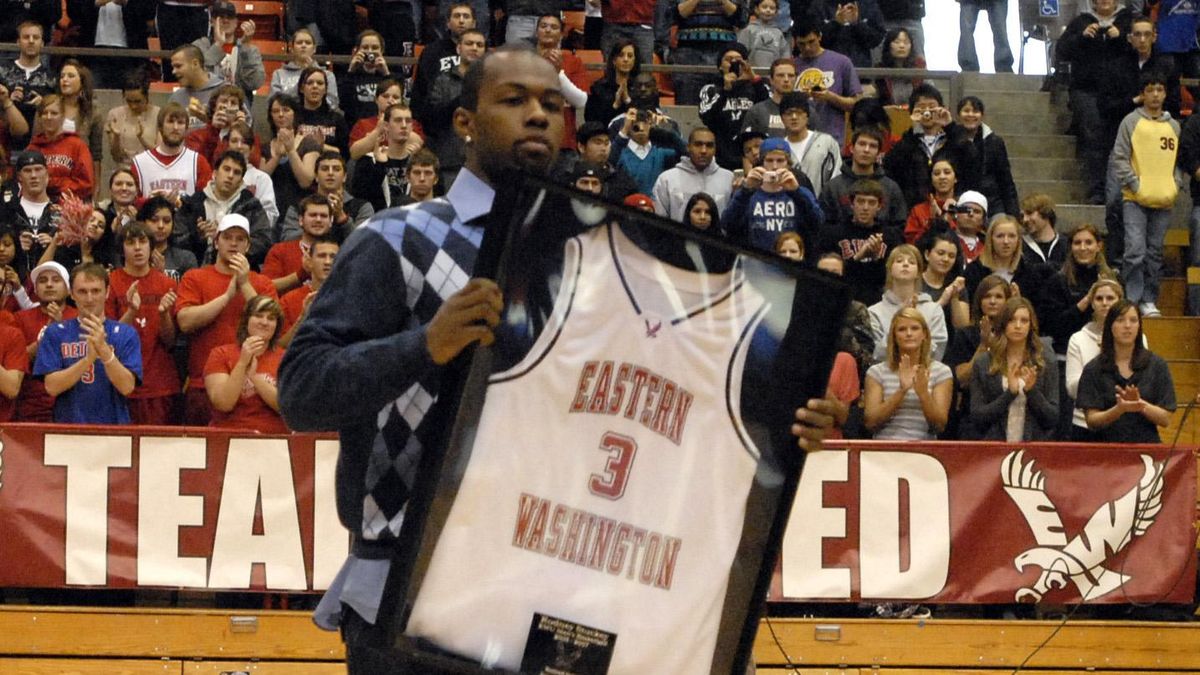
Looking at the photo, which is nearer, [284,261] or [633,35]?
[284,261]

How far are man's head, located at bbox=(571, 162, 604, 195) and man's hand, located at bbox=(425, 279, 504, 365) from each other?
8524 mm

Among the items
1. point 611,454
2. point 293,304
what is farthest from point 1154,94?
point 611,454

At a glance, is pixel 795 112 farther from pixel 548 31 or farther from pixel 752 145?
pixel 548 31

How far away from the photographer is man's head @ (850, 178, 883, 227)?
1242 centimetres

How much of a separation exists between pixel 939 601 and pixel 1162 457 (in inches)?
53.1

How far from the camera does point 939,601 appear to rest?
9281 mm

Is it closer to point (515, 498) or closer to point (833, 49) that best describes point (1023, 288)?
point (833, 49)

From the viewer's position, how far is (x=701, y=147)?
13.0m

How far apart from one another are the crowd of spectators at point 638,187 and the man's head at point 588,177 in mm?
29

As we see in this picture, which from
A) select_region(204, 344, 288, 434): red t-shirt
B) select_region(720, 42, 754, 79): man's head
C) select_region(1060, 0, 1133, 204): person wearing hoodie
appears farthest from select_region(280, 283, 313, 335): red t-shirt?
select_region(1060, 0, 1133, 204): person wearing hoodie

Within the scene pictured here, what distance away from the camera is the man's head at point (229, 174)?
12.0 meters

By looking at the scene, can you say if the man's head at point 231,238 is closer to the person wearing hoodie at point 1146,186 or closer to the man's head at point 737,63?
the man's head at point 737,63

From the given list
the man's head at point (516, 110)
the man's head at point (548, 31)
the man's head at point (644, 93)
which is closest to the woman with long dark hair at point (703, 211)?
the man's head at point (644, 93)

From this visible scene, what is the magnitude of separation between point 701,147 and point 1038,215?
7.68ft
